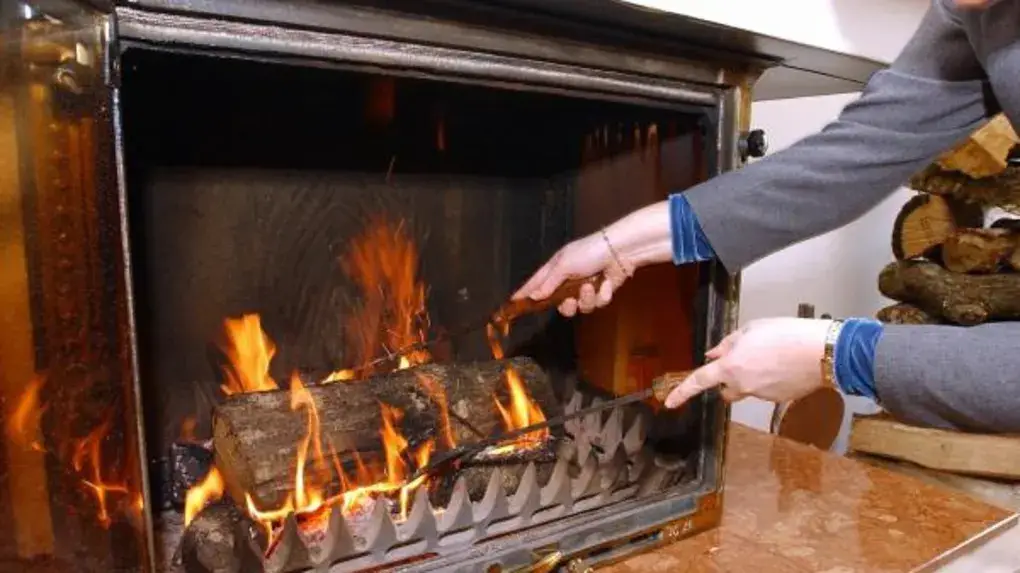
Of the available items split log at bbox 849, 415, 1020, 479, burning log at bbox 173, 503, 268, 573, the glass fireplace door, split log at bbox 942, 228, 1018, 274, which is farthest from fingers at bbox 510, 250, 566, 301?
split log at bbox 942, 228, 1018, 274

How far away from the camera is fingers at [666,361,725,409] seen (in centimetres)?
96

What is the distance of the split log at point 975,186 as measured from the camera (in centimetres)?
191

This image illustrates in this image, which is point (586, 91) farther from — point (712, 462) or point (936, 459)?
point (936, 459)

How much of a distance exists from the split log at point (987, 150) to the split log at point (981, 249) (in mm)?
133

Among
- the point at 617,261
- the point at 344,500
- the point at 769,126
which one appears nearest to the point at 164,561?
the point at 344,500

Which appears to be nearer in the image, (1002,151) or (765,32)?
(765,32)

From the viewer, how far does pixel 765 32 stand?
1.08 m

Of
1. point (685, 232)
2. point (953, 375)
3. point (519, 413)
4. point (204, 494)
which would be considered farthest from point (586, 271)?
point (204, 494)

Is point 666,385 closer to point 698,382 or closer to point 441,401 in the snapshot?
point 698,382

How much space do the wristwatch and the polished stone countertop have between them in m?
0.36

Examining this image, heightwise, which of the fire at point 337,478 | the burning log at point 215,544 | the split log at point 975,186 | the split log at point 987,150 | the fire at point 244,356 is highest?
the split log at point 987,150

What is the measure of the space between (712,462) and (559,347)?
43cm

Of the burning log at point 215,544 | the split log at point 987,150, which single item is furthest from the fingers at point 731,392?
the split log at point 987,150

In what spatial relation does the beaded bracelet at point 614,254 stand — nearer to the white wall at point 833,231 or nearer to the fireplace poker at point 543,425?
the fireplace poker at point 543,425
